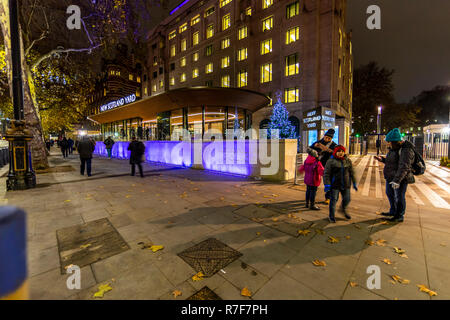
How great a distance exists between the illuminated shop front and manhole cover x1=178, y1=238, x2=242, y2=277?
11.5 metres

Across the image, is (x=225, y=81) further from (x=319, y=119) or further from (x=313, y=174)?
(x=313, y=174)

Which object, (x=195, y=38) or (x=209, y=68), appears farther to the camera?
(x=195, y=38)

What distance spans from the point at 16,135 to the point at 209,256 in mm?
8319

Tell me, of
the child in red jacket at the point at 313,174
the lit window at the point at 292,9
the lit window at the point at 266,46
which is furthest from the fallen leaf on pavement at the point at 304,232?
the lit window at the point at 292,9

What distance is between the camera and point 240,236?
377 centimetres

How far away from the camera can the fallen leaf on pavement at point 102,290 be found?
7.62 ft

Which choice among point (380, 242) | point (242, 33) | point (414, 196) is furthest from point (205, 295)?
point (242, 33)

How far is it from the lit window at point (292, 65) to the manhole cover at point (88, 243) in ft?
85.7

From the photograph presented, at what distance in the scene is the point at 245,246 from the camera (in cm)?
342

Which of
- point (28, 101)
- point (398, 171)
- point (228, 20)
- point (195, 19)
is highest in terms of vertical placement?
point (195, 19)

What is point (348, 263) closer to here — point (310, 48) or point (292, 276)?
point (292, 276)

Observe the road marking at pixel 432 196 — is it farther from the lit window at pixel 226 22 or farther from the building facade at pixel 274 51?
the lit window at pixel 226 22

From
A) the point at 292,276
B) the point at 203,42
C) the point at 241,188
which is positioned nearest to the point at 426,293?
the point at 292,276

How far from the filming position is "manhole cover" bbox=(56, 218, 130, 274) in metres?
3.07
